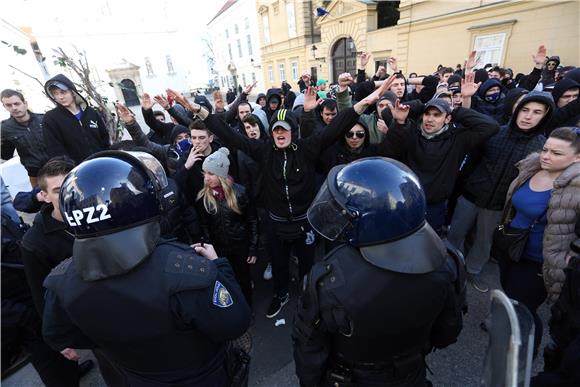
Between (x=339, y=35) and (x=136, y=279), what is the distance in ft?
69.2

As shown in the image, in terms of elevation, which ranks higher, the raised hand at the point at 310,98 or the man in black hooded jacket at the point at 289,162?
the raised hand at the point at 310,98

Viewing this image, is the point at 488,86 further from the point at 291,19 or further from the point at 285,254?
the point at 291,19

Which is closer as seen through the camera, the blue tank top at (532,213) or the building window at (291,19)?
the blue tank top at (532,213)

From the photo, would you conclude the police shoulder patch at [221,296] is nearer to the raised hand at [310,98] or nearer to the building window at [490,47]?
the raised hand at [310,98]

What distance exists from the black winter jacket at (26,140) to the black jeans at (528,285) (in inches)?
243

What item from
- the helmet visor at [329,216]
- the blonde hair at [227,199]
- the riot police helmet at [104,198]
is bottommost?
the blonde hair at [227,199]

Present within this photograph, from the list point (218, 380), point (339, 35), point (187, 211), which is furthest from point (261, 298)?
point (339, 35)

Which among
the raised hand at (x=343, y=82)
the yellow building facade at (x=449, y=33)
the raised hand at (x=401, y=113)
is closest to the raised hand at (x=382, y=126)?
the raised hand at (x=401, y=113)

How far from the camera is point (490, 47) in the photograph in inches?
454

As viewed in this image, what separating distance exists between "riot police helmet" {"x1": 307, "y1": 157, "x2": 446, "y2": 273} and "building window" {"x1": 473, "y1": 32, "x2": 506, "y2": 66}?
13.6 m

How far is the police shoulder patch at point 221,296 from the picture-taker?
4.05 feet

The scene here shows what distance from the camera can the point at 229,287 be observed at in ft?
4.38

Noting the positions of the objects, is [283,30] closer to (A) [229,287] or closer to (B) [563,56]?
(B) [563,56]

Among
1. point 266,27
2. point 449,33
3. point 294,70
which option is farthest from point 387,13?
point 266,27
